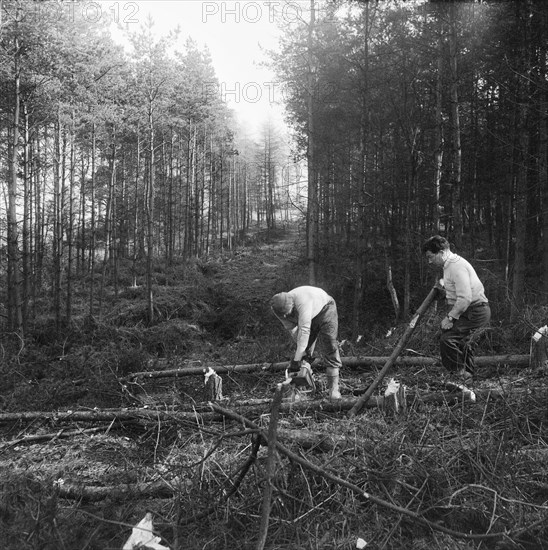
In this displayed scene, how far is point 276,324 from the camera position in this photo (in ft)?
51.4

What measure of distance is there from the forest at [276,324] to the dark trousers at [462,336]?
1.70ft

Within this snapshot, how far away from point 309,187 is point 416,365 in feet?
33.7

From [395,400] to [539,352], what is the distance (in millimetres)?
2675

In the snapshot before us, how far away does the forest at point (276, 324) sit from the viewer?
301 centimetres

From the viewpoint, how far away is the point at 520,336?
7711 mm

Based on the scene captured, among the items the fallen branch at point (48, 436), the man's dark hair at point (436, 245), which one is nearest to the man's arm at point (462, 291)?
the man's dark hair at point (436, 245)

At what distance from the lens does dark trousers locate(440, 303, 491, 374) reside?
4.85 m

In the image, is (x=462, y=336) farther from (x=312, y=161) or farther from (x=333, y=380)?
(x=312, y=161)

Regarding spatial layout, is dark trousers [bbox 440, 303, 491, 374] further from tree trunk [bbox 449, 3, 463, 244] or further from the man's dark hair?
tree trunk [bbox 449, 3, 463, 244]

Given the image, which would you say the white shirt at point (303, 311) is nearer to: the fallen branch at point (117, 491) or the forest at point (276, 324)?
the forest at point (276, 324)

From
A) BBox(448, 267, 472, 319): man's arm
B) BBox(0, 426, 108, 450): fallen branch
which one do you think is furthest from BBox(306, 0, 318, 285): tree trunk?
BBox(0, 426, 108, 450): fallen branch

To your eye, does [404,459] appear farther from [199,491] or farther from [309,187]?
[309,187]

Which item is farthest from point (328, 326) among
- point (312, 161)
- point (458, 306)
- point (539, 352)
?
point (312, 161)

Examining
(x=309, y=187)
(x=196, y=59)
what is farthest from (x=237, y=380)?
(x=196, y=59)
